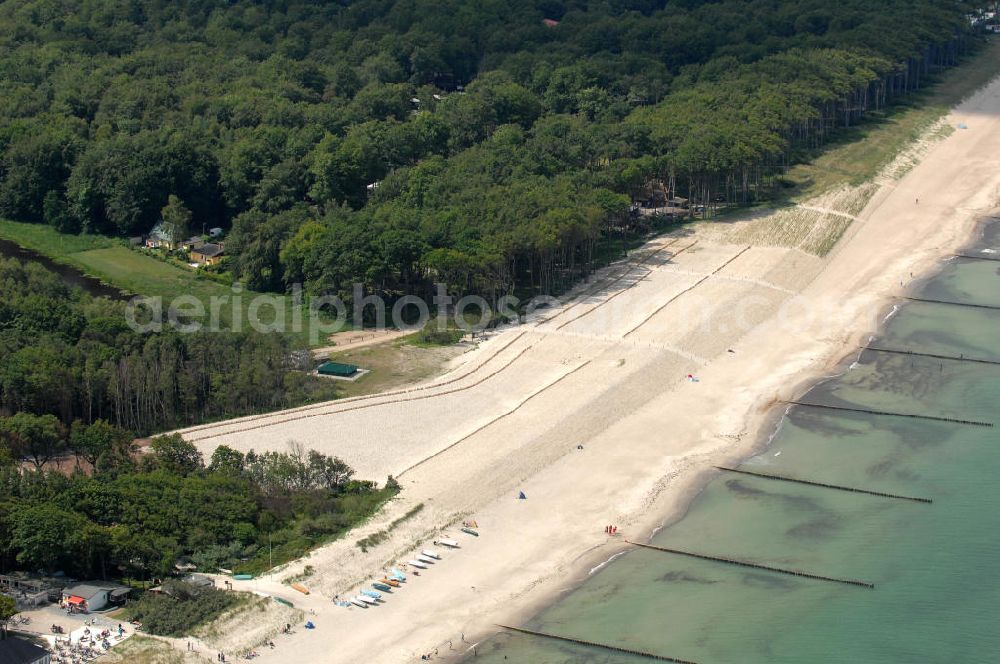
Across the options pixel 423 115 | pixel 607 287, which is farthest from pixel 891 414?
pixel 423 115

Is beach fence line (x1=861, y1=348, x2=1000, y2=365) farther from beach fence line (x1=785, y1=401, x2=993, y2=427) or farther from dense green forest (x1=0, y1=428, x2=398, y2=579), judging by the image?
dense green forest (x1=0, y1=428, x2=398, y2=579)

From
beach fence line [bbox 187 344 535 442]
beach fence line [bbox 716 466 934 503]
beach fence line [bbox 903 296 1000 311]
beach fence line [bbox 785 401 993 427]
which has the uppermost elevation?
beach fence line [bbox 903 296 1000 311]

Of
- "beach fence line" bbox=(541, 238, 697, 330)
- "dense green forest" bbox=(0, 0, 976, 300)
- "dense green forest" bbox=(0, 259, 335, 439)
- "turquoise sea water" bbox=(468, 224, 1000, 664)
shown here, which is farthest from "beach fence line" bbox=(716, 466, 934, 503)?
"dense green forest" bbox=(0, 0, 976, 300)

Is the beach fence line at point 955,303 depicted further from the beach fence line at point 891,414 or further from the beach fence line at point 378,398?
the beach fence line at point 378,398

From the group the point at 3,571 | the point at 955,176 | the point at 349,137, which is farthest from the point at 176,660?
the point at 955,176

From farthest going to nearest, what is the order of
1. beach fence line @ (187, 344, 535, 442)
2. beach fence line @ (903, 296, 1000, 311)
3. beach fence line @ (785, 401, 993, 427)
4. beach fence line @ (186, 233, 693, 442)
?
beach fence line @ (903, 296, 1000, 311) → beach fence line @ (785, 401, 993, 427) → beach fence line @ (186, 233, 693, 442) → beach fence line @ (187, 344, 535, 442)

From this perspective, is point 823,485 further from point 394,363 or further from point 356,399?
point 394,363
